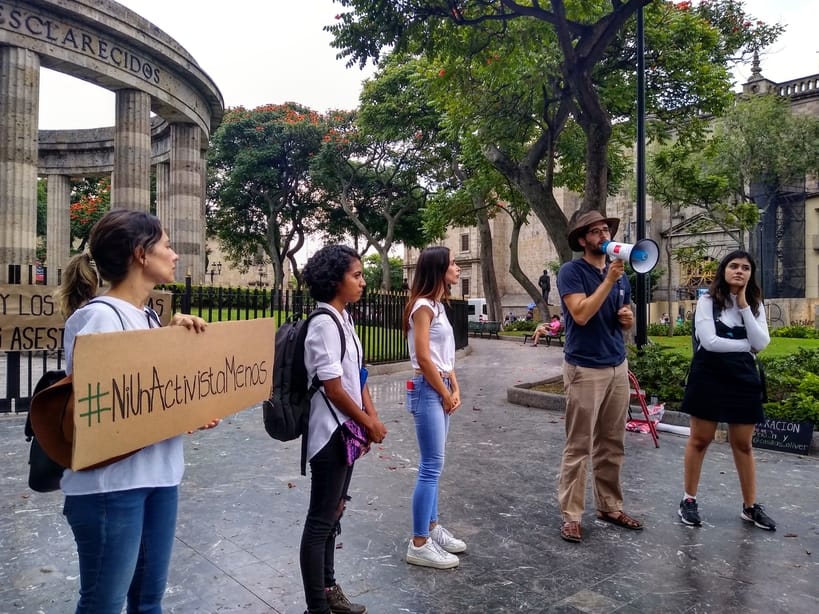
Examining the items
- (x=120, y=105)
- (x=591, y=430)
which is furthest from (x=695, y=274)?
(x=591, y=430)

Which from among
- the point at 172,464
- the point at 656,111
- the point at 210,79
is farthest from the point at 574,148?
the point at 172,464

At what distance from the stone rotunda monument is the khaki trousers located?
13253 millimetres

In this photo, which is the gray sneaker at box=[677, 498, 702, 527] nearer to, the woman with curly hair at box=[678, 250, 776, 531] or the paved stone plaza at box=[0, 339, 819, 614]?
the woman with curly hair at box=[678, 250, 776, 531]

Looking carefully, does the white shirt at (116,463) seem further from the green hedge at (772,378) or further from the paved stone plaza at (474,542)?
the green hedge at (772,378)

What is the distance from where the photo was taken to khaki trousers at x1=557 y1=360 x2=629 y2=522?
13.4 ft

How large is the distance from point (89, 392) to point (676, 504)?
14.9ft

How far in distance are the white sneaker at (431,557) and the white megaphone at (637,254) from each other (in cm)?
210

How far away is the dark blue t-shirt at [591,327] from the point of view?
4.11 metres

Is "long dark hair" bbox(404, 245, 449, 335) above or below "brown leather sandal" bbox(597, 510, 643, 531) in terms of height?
above

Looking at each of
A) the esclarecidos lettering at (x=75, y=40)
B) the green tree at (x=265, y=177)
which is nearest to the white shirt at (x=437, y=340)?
the esclarecidos lettering at (x=75, y=40)

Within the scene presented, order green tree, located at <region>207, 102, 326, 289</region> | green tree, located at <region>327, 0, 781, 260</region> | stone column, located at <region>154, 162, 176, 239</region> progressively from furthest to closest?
green tree, located at <region>207, 102, 326, 289</region> → stone column, located at <region>154, 162, 176, 239</region> → green tree, located at <region>327, 0, 781, 260</region>

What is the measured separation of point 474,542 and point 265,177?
32.0 m

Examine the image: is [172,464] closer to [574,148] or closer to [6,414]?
[6,414]

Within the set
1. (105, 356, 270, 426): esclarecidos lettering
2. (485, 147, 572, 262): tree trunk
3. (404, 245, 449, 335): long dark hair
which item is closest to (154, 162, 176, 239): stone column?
(485, 147, 572, 262): tree trunk
